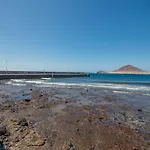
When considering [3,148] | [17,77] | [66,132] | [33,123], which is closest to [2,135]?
[3,148]

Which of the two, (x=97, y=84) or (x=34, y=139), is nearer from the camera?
(x=34, y=139)

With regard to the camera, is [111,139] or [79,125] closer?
[111,139]

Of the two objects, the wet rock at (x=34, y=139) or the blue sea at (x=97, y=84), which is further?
the blue sea at (x=97, y=84)

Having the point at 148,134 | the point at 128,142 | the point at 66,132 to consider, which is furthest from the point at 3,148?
the point at 148,134

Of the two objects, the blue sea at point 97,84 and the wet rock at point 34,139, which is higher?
the wet rock at point 34,139

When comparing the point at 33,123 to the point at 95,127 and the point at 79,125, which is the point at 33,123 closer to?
the point at 79,125

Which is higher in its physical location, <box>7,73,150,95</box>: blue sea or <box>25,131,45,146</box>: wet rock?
<box>25,131,45,146</box>: wet rock

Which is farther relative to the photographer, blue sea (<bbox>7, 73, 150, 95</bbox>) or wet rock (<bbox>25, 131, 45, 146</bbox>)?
blue sea (<bbox>7, 73, 150, 95</bbox>)

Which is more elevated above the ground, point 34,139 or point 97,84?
point 34,139

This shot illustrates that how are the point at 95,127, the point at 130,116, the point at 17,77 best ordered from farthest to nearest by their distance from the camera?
the point at 17,77 < the point at 130,116 < the point at 95,127

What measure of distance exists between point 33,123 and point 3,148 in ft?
9.23

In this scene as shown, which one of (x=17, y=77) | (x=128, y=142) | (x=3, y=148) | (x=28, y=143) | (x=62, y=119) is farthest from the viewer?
(x=17, y=77)

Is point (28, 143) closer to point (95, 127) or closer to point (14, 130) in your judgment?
point (14, 130)

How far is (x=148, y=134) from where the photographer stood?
6.86 m
